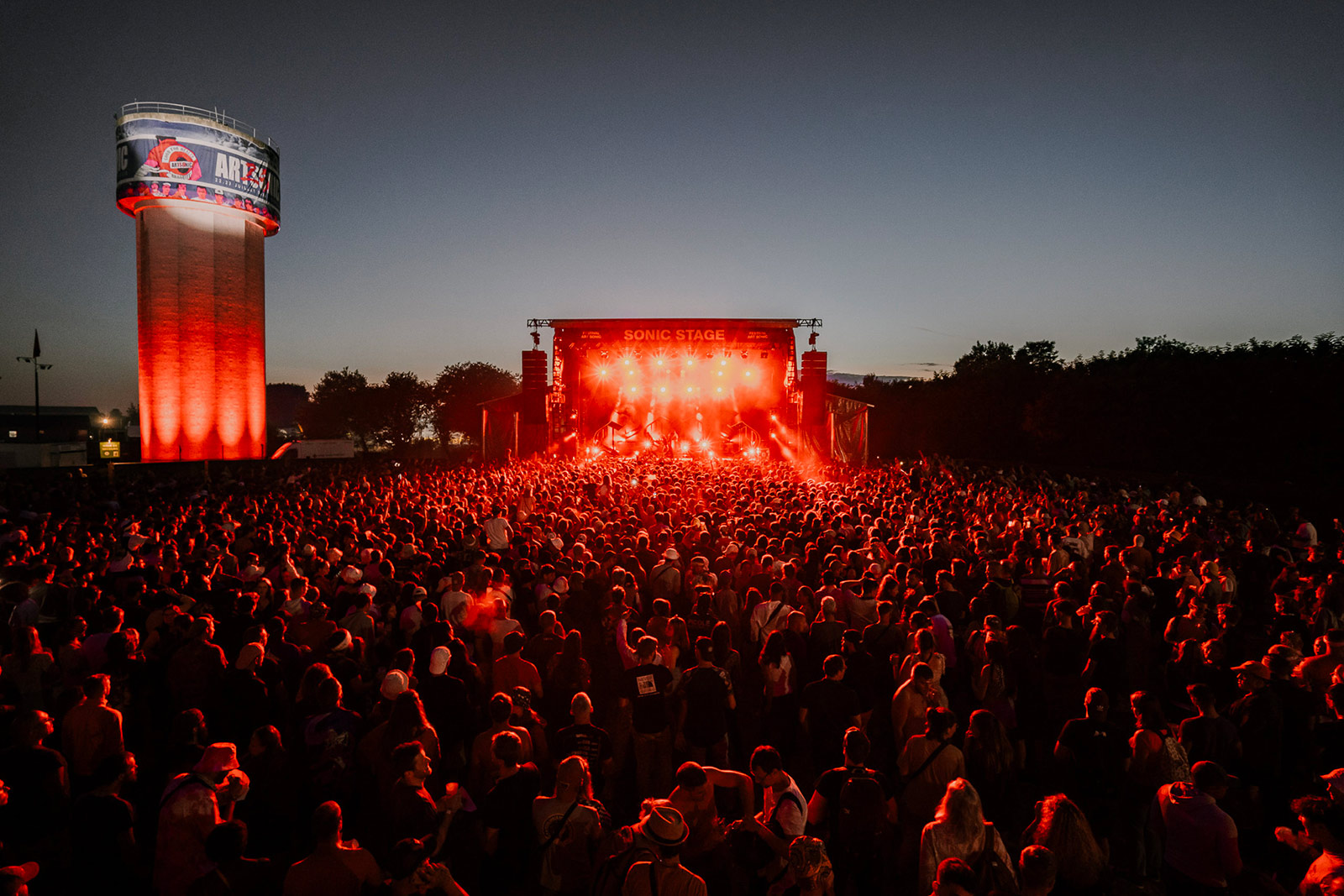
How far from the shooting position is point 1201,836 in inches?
134

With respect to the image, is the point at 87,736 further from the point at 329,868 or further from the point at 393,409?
the point at 393,409

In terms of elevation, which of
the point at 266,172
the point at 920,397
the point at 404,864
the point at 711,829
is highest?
the point at 266,172

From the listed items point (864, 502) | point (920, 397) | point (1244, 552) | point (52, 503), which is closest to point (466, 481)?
point (52, 503)

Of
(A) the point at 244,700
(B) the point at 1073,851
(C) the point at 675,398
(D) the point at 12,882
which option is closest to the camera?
(D) the point at 12,882

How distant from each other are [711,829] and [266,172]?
4727 centimetres

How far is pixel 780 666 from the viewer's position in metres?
5.48

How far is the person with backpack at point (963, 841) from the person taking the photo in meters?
3.21

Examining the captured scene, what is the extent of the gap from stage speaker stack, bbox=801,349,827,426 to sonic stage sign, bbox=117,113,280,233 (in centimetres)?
3275

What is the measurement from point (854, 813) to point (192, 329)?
4408cm

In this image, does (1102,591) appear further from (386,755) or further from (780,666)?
(386,755)

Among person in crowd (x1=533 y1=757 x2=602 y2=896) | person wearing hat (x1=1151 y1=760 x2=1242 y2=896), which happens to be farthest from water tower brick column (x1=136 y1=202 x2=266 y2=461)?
person wearing hat (x1=1151 y1=760 x2=1242 y2=896)

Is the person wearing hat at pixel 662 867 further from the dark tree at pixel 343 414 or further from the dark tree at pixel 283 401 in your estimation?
the dark tree at pixel 283 401

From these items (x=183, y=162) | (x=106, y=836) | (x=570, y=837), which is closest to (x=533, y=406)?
(x=106, y=836)

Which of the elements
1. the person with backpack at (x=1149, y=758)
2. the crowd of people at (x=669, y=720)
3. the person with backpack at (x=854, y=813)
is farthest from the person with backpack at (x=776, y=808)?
the person with backpack at (x=1149, y=758)
